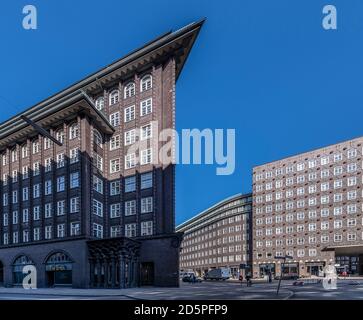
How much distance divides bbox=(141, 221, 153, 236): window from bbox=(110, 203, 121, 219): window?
1.96 m

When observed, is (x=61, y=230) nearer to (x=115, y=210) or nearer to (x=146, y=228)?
(x=146, y=228)

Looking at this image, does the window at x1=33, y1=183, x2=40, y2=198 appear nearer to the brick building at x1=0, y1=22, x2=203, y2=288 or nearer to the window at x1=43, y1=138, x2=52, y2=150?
the brick building at x1=0, y1=22, x2=203, y2=288

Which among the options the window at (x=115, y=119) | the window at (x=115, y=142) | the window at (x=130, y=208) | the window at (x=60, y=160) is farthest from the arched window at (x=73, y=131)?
the window at (x=130, y=208)

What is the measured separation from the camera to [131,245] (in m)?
21.2

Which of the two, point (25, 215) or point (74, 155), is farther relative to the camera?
point (25, 215)

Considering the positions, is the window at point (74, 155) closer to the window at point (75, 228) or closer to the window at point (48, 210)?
the window at point (75, 228)

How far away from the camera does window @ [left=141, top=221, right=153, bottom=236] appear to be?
22.0m

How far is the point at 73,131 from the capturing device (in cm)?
2736

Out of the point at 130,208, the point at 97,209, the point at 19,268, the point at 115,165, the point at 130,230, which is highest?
the point at 115,165

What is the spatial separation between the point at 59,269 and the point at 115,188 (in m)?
16.5

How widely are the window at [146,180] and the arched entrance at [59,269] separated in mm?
13417

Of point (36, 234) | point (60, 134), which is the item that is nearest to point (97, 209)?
point (60, 134)
